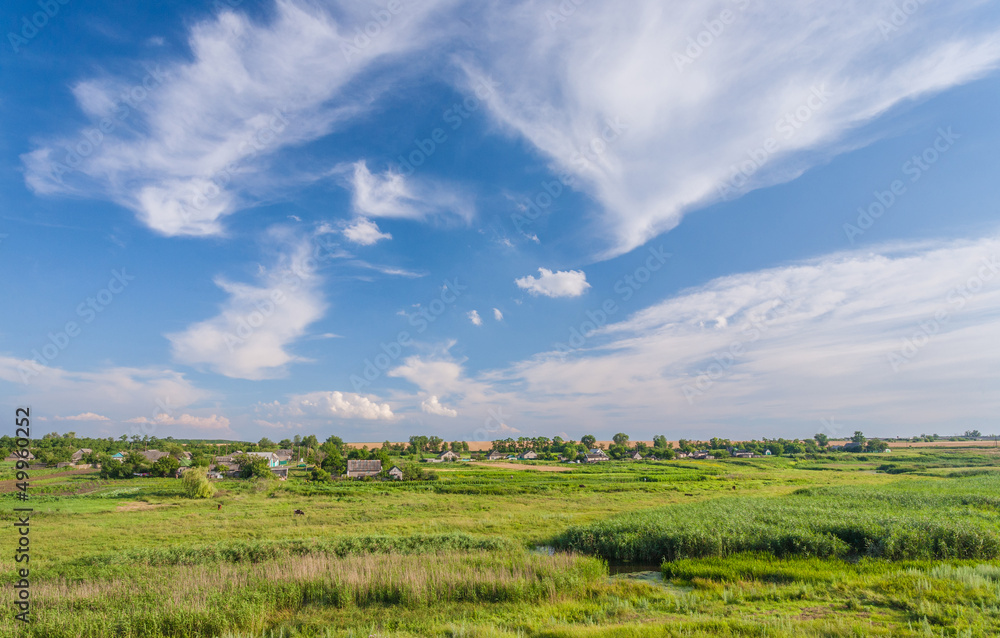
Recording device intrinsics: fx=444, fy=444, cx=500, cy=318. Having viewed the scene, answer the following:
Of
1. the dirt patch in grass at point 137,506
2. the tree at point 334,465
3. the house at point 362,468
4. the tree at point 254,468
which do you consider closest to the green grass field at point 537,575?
the dirt patch in grass at point 137,506

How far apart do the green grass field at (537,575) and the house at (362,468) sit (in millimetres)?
43666

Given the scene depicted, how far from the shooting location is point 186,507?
147 feet

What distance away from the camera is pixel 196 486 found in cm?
5172

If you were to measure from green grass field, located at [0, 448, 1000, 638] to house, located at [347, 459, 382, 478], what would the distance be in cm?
4367

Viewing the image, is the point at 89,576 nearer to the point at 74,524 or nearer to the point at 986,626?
the point at 74,524

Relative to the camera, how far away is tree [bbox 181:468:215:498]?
169ft

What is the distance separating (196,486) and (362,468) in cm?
3027

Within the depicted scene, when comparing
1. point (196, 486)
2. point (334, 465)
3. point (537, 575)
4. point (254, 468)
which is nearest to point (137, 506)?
point (196, 486)

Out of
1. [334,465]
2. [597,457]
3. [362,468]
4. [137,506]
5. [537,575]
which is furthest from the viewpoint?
[597,457]

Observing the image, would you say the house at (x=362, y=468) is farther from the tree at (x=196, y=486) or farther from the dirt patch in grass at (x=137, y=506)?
the dirt patch in grass at (x=137, y=506)

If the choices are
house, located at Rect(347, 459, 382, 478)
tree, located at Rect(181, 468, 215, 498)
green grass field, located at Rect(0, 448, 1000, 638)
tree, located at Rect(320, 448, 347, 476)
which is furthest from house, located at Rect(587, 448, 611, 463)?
green grass field, located at Rect(0, 448, 1000, 638)

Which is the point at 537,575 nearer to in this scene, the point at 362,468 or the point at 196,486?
the point at 196,486

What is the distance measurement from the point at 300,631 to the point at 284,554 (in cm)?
1103

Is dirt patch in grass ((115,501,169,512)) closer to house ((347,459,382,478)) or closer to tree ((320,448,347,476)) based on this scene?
house ((347,459,382,478))
